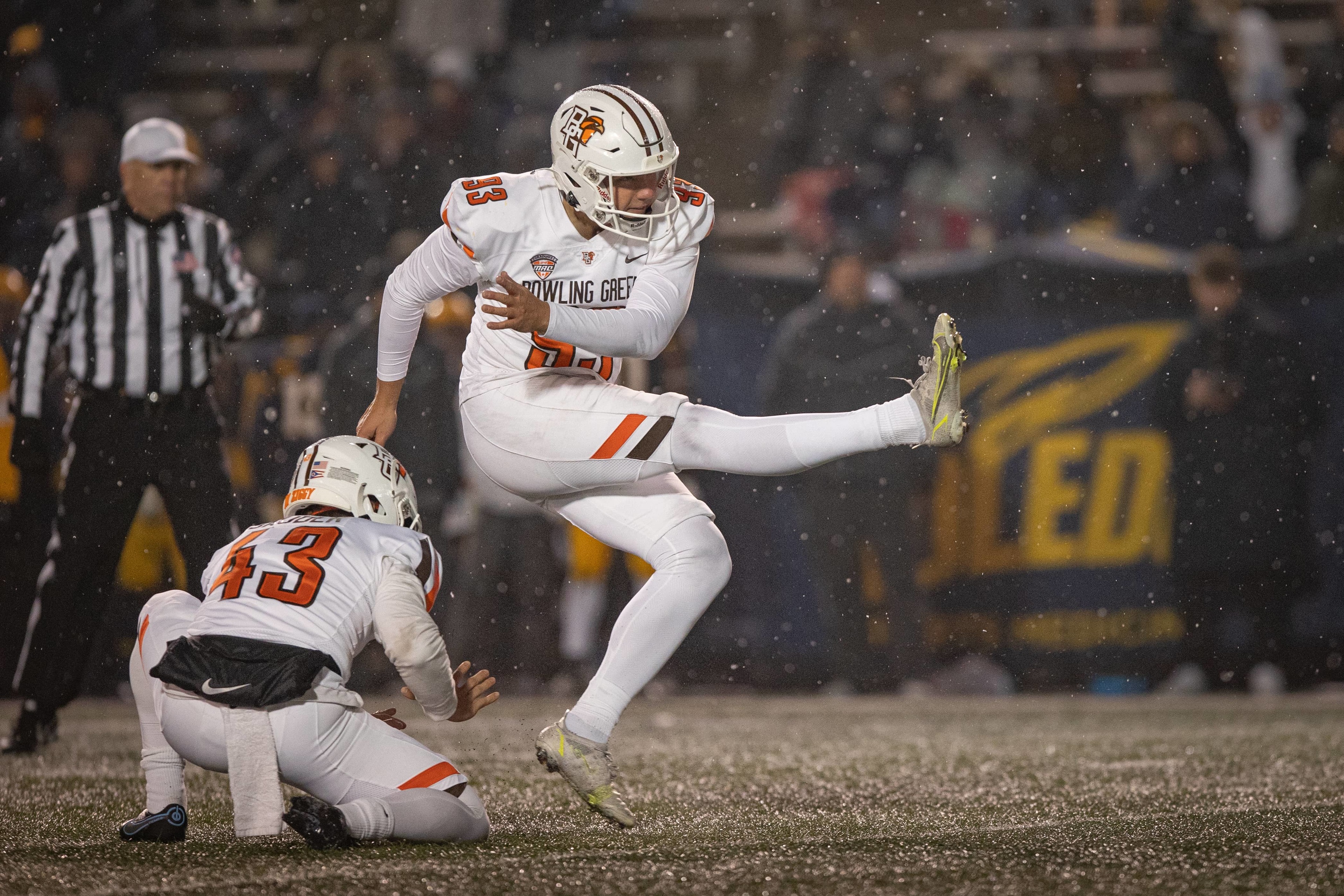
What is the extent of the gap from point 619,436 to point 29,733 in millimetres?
2344

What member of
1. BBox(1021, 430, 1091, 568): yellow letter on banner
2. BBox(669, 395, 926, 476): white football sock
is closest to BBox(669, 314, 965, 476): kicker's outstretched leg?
BBox(669, 395, 926, 476): white football sock

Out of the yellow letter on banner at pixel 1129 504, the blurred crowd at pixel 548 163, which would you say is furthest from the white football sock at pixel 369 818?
the yellow letter on banner at pixel 1129 504

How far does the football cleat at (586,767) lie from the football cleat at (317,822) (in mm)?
489

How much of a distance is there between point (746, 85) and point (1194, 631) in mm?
3455

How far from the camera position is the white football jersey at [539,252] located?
3.20 m

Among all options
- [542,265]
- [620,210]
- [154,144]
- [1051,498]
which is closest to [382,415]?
[542,265]

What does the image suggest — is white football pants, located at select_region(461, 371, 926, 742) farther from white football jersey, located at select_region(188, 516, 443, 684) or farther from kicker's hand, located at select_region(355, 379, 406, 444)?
white football jersey, located at select_region(188, 516, 443, 684)

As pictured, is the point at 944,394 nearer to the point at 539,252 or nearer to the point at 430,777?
the point at 539,252

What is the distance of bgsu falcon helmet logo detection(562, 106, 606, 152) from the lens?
10.3 feet

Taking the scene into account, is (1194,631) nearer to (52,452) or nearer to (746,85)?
(746,85)

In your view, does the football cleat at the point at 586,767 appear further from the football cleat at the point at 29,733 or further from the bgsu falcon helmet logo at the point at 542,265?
the football cleat at the point at 29,733

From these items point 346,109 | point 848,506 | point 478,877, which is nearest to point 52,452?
point 346,109

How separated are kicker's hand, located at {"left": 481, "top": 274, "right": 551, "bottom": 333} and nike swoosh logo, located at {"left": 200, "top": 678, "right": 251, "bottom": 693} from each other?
74 centimetres

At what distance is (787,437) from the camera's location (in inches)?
119
